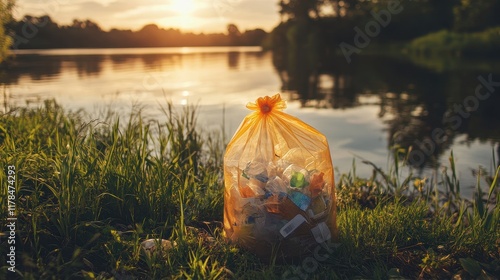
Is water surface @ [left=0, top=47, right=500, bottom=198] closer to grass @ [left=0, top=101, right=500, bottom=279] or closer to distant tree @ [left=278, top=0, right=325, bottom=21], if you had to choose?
grass @ [left=0, top=101, right=500, bottom=279]

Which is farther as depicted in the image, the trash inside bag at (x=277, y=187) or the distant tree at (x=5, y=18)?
the distant tree at (x=5, y=18)

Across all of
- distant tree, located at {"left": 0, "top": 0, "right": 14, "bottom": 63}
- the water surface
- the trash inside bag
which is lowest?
the water surface

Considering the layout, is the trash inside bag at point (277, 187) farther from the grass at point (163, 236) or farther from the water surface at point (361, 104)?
the water surface at point (361, 104)

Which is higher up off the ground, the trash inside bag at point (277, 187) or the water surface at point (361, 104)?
the trash inside bag at point (277, 187)

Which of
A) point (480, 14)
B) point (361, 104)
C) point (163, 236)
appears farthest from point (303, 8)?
point (163, 236)

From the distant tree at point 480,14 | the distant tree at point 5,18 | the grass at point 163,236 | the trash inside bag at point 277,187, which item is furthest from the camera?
the distant tree at point 480,14

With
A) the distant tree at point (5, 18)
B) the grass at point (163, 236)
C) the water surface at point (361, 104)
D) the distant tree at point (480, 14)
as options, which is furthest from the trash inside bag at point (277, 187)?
the distant tree at point (480, 14)

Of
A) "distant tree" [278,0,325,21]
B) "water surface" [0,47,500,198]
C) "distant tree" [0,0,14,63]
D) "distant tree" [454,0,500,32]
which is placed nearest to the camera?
"water surface" [0,47,500,198]

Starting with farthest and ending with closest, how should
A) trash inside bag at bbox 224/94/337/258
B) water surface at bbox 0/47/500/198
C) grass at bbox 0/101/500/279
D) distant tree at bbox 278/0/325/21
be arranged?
distant tree at bbox 278/0/325/21
water surface at bbox 0/47/500/198
trash inside bag at bbox 224/94/337/258
grass at bbox 0/101/500/279

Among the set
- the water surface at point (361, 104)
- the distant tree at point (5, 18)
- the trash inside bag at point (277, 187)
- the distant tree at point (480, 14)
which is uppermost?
the distant tree at point (480, 14)

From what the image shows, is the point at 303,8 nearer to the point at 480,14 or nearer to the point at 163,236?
the point at 480,14

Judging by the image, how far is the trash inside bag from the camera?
9.59 ft

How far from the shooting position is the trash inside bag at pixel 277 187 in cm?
292

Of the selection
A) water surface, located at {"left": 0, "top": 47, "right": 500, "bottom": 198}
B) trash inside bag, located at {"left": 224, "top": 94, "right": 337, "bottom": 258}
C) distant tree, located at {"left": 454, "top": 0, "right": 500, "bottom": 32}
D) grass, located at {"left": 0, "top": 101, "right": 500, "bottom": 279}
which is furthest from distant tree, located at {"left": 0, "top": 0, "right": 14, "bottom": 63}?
distant tree, located at {"left": 454, "top": 0, "right": 500, "bottom": 32}
